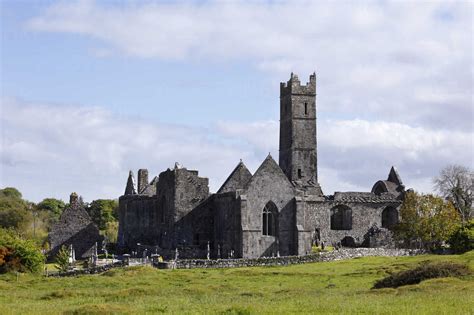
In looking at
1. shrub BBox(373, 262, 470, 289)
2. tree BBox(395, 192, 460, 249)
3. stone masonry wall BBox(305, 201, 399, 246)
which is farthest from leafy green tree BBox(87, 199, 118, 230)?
shrub BBox(373, 262, 470, 289)

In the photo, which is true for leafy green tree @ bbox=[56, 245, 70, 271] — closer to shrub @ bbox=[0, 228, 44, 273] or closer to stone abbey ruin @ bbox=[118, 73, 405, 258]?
shrub @ bbox=[0, 228, 44, 273]

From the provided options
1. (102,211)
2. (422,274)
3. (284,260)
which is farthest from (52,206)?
(422,274)

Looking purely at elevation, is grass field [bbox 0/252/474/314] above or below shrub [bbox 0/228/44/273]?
below

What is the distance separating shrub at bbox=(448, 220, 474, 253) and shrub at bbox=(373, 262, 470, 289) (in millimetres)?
22531

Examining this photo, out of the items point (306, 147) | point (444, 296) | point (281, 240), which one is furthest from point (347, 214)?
point (444, 296)

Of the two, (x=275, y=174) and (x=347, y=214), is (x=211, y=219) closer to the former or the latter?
(x=275, y=174)

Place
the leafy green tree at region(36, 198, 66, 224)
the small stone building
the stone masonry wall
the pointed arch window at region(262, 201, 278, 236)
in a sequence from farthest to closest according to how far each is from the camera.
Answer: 1. the leafy green tree at region(36, 198, 66, 224)
2. the stone masonry wall
3. the small stone building
4. the pointed arch window at region(262, 201, 278, 236)

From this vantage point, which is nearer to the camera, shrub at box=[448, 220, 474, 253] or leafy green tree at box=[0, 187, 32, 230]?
shrub at box=[448, 220, 474, 253]

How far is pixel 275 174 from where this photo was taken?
77.4 metres

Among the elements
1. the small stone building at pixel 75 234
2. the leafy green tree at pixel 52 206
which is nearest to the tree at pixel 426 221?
the small stone building at pixel 75 234

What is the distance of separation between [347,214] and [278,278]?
36.4m

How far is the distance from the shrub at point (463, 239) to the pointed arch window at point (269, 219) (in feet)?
48.4

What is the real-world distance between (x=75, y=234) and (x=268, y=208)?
19.8m

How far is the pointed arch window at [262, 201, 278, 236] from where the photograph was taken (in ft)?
252
